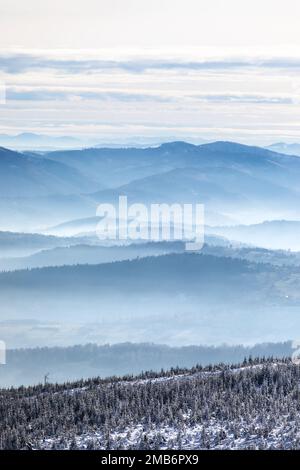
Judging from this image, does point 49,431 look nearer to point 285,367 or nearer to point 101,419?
point 101,419

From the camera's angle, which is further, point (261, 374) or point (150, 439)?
point (261, 374)
